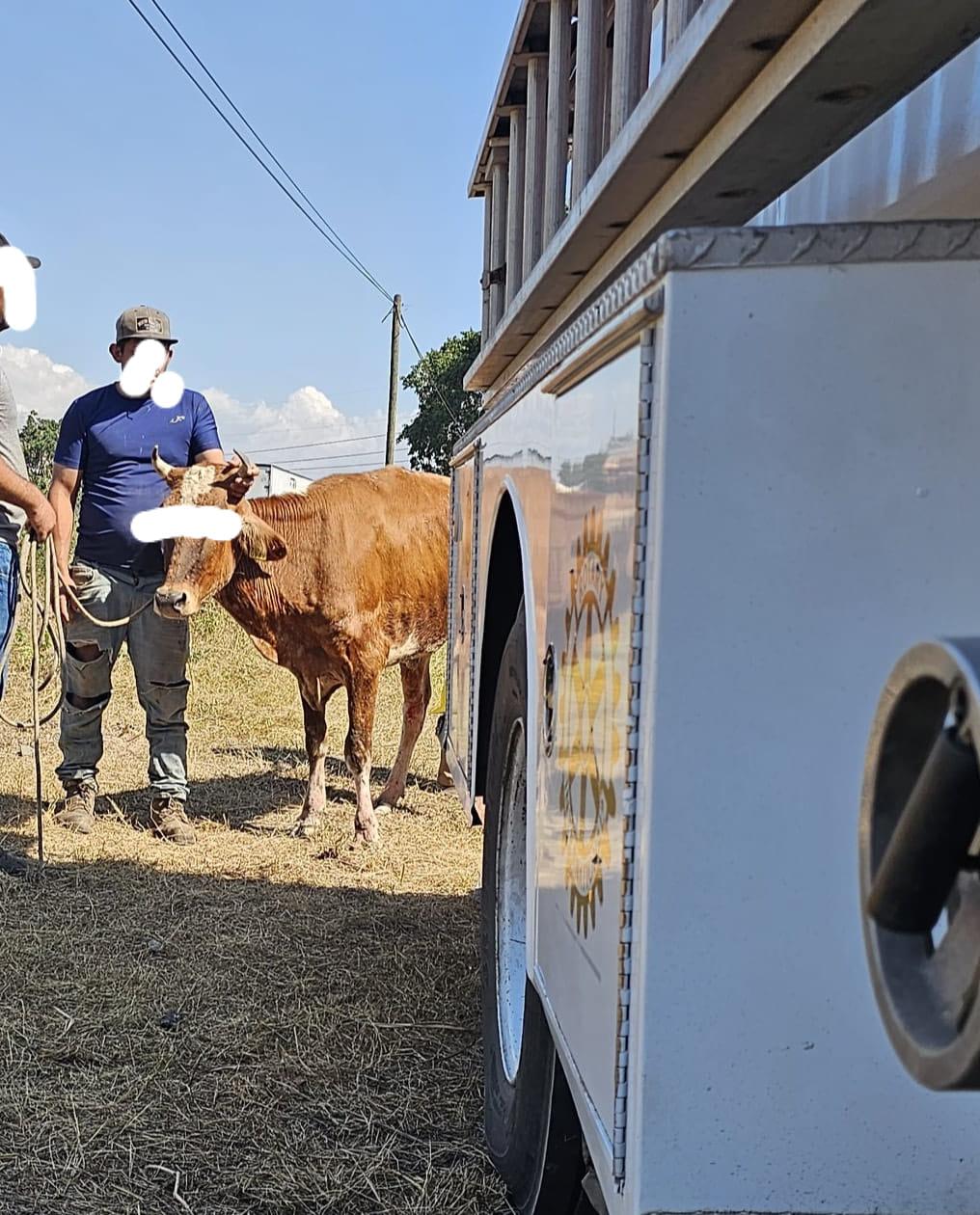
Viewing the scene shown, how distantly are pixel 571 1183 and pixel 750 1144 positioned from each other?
1.01 meters

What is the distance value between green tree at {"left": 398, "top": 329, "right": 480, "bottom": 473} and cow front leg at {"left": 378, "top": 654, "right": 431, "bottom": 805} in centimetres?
3504

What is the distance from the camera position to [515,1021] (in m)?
2.77

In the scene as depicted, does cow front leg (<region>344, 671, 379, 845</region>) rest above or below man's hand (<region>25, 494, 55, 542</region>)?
below

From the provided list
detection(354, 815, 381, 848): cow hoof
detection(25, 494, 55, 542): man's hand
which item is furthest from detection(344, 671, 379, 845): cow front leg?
detection(25, 494, 55, 542): man's hand

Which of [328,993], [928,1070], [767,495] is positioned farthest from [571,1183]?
[328,993]

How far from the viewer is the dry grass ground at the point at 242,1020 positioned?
2.87 metres

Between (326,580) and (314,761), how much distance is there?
104 cm

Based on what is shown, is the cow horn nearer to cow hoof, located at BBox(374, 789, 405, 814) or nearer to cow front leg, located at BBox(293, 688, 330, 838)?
cow front leg, located at BBox(293, 688, 330, 838)

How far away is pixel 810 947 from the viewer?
132cm

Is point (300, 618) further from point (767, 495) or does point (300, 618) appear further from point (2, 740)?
point (767, 495)

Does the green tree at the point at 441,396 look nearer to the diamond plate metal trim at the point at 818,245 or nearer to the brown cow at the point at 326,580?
the brown cow at the point at 326,580

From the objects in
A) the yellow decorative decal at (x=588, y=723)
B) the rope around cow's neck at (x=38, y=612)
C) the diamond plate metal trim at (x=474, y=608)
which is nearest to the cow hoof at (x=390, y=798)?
the rope around cow's neck at (x=38, y=612)

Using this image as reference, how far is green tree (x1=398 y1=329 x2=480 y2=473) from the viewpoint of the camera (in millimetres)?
42625

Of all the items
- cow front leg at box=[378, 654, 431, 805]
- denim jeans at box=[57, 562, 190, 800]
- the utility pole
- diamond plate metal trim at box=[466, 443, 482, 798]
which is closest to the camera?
diamond plate metal trim at box=[466, 443, 482, 798]
